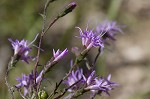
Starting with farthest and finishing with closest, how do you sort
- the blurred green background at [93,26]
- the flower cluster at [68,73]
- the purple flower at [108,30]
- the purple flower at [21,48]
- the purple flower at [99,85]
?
the blurred green background at [93,26]
the purple flower at [108,30]
the purple flower at [21,48]
the purple flower at [99,85]
the flower cluster at [68,73]

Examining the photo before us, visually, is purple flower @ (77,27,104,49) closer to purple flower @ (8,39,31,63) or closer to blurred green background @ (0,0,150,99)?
purple flower @ (8,39,31,63)

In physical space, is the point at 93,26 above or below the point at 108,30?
above

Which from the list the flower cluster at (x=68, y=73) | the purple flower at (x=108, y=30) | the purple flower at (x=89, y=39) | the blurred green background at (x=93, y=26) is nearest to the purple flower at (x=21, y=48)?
the flower cluster at (x=68, y=73)

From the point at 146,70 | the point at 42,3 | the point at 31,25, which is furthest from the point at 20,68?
the point at 146,70

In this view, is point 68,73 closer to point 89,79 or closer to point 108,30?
point 89,79

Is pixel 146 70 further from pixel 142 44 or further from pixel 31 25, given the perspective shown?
pixel 31 25

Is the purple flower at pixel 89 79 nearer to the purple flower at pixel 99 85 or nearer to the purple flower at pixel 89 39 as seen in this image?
the purple flower at pixel 99 85

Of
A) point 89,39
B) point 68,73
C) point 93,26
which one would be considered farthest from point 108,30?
point 93,26

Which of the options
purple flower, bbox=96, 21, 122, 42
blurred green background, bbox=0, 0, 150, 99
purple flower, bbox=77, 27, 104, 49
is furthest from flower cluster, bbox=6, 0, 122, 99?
blurred green background, bbox=0, 0, 150, 99
